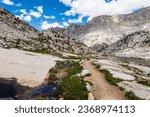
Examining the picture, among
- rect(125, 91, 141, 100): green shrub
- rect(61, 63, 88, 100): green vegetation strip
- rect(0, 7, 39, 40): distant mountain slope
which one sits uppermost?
rect(0, 7, 39, 40): distant mountain slope

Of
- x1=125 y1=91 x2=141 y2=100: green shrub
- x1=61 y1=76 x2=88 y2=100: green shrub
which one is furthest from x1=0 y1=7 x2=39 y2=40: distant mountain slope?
x1=125 y1=91 x2=141 y2=100: green shrub

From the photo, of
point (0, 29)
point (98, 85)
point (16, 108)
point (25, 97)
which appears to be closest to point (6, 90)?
point (25, 97)

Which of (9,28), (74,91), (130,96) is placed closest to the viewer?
(74,91)

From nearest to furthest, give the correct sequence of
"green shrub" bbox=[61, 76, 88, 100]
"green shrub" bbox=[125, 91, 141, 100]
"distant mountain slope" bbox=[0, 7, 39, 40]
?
"green shrub" bbox=[61, 76, 88, 100]
"green shrub" bbox=[125, 91, 141, 100]
"distant mountain slope" bbox=[0, 7, 39, 40]

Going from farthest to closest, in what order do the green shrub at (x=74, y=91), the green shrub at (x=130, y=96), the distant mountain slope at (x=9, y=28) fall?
the distant mountain slope at (x=9, y=28), the green shrub at (x=130, y=96), the green shrub at (x=74, y=91)

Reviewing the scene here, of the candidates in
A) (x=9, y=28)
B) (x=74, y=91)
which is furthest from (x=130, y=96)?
(x=9, y=28)

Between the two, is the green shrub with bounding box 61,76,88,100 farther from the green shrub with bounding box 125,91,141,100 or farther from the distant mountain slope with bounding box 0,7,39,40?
the distant mountain slope with bounding box 0,7,39,40

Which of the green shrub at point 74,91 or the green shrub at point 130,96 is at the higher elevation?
the green shrub at point 74,91

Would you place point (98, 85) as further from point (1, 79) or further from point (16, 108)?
point (16, 108)

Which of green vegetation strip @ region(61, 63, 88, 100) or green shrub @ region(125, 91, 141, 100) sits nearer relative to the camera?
green vegetation strip @ region(61, 63, 88, 100)

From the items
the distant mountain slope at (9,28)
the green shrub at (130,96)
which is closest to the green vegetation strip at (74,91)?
the green shrub at (130,96)

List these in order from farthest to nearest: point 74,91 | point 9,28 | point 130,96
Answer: point 9,28
point 130,96
point 74,91

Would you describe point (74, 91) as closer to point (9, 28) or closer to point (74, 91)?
point (74, 91)

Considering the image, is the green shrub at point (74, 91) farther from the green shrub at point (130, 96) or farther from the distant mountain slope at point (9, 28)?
the distant mountain slope at point (9, 28)
